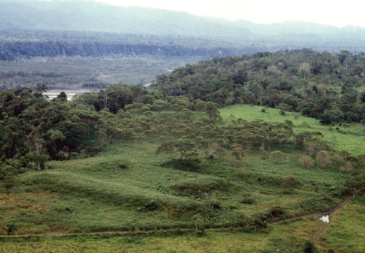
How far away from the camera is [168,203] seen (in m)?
37.0

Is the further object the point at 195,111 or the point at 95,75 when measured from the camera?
the point at 95,75

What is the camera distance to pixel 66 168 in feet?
154

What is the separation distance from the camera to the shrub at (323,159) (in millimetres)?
50594

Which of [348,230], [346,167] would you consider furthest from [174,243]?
[346,167]

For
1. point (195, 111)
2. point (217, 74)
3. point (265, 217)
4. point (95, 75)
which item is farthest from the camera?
point (95, 75)

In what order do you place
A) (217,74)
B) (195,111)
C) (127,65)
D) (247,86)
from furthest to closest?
(127,65) < (217,74) < (247,86) < (195,111)

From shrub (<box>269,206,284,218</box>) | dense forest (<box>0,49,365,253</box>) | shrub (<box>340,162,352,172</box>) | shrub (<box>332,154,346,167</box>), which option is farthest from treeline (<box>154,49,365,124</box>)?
shrub (<box>269,206,284,218</box>)

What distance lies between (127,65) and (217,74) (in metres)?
91.1

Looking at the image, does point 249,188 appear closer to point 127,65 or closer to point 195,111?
point 195,111

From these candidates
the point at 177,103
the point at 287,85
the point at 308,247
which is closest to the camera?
the point at 308,247

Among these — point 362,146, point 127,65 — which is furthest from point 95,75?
point 362,146

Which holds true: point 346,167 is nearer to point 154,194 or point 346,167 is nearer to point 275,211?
point 275,211

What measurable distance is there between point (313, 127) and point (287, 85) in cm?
3055

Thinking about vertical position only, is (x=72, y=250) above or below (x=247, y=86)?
below
